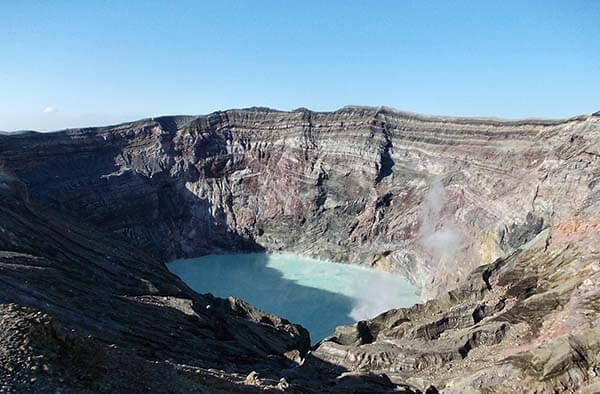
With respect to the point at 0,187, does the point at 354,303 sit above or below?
below

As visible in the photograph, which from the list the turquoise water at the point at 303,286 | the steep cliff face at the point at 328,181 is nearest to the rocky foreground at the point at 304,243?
the steep cliff face at the point at 328,181

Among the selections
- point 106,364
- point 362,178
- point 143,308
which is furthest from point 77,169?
point 106,364

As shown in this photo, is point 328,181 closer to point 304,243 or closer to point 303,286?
point 304,243

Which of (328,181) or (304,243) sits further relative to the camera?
(328,181)

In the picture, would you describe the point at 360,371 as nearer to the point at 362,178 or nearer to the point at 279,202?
the point at 362,178

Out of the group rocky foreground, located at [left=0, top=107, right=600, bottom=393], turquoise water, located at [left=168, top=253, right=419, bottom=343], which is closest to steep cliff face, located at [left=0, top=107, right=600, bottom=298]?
rocky foreground, located at [left=0, top=107, right=600, bottom=393]

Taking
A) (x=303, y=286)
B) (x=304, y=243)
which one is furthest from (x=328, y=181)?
(x=303, y=286)

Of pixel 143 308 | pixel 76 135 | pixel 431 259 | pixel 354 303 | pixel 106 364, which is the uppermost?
pixel 76 135

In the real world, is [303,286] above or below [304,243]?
below
